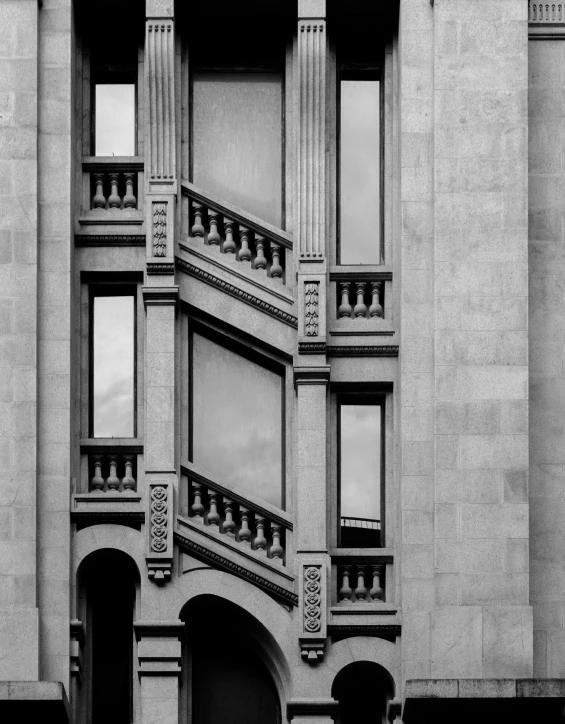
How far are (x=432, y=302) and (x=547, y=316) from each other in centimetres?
180

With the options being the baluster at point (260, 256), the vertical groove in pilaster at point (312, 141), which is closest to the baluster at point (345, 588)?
the baluster at point (260, 256)

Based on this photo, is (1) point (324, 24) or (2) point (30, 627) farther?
(1) point (324, 24)

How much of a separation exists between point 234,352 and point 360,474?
2717mm

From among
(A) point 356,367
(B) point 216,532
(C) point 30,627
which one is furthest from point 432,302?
(C) point 30,627

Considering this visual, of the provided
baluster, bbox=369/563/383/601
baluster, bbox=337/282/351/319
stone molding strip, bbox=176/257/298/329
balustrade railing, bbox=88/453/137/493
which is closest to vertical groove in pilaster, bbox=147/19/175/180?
stone molding strip, bbox=176/257/298/329

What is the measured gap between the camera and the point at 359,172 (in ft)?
134

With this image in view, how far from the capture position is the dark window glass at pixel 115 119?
1608 inches

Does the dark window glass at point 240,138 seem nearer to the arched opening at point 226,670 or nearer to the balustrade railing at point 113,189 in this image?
the balustrade railing at point 113,189

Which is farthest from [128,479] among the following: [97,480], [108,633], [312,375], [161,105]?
[161,105]

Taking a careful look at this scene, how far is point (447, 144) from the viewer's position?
39281mm

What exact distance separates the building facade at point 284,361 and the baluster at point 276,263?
5 cm

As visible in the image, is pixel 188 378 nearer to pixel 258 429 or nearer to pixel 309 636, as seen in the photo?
pixel 258 429

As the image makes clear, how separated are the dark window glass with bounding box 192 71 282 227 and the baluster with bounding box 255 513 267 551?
492cm

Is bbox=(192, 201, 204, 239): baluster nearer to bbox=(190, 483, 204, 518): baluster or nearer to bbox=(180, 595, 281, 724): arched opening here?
bbox=(190, 483, 204, 518): baluster
